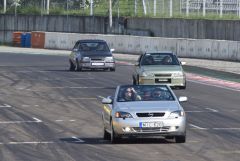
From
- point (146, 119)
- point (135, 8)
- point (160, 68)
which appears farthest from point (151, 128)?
point (135, 8)

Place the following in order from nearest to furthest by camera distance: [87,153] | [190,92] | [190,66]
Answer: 1. [87,153]
2. [190,92]
3. [190,66]

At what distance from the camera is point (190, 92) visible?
3484 centimetres

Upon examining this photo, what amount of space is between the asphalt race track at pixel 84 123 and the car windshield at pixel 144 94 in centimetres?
89

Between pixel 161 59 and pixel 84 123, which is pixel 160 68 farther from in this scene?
pixel 84 123

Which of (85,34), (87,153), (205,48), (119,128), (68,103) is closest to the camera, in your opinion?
(87,153)

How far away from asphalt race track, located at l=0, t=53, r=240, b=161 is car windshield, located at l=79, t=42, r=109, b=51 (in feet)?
8.62

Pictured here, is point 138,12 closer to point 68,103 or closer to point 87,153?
point 68,103

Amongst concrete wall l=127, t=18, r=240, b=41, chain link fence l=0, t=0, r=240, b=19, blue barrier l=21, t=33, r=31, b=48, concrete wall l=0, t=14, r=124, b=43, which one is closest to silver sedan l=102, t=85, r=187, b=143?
chain link fence l=0, t=0, r=240, b=19

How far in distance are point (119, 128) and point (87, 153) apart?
1.51m

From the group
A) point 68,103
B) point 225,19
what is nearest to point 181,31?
point 225,19

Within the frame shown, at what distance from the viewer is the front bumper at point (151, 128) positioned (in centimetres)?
1928

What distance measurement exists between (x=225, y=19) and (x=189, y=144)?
4040cm

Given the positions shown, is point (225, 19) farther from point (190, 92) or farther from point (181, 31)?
point (190, 92)

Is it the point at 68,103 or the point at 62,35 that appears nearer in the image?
the point at 68,103
